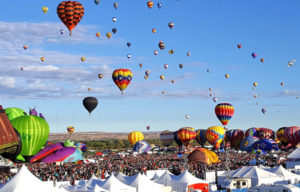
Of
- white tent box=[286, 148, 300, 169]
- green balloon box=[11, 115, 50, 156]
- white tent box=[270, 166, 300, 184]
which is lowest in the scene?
white tent box=[270, 166, 300, 184]

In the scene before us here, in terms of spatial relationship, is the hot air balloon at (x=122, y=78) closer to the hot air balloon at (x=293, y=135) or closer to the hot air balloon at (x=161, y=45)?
the hot air balloon at (x=161, y=45)

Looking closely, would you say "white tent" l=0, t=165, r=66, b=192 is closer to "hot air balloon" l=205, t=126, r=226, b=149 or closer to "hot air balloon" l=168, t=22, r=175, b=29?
"hot air balloon" l=168, t=22, r=175, b=29

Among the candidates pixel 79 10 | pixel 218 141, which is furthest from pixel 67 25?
pixel 218 141

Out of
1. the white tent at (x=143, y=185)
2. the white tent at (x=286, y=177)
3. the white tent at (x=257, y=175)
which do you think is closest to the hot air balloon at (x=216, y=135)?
the white tent at (x=286, y=177)

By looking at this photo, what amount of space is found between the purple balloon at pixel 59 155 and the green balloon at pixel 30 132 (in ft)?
5.96

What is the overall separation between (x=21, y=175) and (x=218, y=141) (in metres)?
56.2

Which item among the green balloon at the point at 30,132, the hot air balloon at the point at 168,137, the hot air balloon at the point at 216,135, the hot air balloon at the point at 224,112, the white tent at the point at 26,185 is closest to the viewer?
the white tent at the point at 26,185

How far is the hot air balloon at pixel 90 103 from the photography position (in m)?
55.1

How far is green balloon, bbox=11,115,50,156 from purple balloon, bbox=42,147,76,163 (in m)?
1.82

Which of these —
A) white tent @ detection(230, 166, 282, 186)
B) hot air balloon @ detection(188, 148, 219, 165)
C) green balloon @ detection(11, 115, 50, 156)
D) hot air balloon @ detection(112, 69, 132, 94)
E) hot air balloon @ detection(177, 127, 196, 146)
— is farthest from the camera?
hot air balloon @ detection(177, 127, 196, 146)

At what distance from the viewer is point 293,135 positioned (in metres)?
69.9

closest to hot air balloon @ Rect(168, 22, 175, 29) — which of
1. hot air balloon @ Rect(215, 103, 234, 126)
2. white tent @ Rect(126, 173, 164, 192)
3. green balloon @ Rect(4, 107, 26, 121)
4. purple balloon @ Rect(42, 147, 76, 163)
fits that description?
hot air balloon @ Rect(215, 103, 234, 126)

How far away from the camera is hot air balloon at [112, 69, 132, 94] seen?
176 feet

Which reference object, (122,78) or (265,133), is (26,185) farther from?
(265,133)
